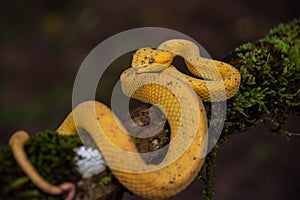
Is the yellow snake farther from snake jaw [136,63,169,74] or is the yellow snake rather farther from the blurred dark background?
the blurred dark background

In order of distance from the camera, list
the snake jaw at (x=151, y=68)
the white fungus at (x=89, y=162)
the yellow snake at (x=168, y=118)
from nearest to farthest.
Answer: the white fungus at (x=89, y=162) < the yellow snake at (x=168, y=118) < the snake jaw at (x=151, y=68)

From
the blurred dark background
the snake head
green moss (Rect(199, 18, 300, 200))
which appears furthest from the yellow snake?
the blurred dark background

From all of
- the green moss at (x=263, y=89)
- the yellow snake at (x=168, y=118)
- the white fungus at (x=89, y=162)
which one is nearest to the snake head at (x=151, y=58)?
the yellow snake at (x=168, y=118)

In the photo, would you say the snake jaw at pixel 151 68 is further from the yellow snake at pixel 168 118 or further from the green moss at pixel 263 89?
the green moss at pixel 263 89

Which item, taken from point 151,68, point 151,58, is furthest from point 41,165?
point 151,58

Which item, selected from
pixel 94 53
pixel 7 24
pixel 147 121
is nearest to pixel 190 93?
pixel 147 121
